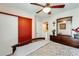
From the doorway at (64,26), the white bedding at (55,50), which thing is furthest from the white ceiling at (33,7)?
the white bedding at (55,50)

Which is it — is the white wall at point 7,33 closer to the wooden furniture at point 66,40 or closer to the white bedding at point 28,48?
the white bedding at point 28,48

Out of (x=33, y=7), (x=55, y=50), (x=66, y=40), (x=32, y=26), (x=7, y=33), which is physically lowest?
(x=55, y=50)

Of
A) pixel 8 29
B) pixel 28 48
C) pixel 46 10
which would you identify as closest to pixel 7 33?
Answer: pixel 8 29

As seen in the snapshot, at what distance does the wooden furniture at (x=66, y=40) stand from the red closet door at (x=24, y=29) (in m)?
0.36

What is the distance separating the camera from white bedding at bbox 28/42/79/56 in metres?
1.19

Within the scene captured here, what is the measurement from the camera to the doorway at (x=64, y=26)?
1225 millimetres

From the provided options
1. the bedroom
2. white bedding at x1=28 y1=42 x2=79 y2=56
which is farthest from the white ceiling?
white bedding at x1=28 y1=42 x2=79 y2=56

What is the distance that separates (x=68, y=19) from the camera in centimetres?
124

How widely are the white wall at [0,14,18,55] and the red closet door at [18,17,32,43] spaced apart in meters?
0.06

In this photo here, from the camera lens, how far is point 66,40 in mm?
1237

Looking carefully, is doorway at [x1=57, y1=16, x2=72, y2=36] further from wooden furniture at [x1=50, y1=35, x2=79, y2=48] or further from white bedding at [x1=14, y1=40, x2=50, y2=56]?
white bedding at [x1=14, y1=40, x2=50, y2=56]

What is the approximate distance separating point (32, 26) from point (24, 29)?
133 mm

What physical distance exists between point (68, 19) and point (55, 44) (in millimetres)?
425

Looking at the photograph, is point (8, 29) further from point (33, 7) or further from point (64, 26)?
point (64, 26)
